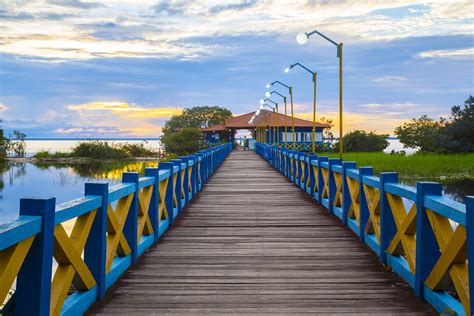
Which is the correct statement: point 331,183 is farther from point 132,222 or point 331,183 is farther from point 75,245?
point 75,245

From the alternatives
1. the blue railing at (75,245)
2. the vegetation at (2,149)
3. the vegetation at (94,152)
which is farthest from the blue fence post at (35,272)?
the vegetation at (2,149)

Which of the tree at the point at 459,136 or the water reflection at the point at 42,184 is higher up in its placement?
the tree at the point at 459,136

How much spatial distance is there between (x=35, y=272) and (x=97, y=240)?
130 cm

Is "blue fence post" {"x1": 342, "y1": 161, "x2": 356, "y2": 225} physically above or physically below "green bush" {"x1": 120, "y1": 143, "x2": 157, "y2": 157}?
above

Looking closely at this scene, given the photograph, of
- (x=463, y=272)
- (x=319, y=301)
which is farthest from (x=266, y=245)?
(x=463, y=272)

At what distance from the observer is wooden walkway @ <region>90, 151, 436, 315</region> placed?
4602 millimetres

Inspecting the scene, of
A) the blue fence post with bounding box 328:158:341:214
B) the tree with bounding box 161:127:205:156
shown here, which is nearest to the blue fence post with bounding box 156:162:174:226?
the blue fence post with bounding box 328:158:341:214

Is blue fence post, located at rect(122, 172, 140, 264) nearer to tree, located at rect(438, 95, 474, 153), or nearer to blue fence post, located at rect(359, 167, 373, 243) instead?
blue fence post, located at rect(359, 167, 373, 243)

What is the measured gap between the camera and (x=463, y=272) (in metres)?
4.11

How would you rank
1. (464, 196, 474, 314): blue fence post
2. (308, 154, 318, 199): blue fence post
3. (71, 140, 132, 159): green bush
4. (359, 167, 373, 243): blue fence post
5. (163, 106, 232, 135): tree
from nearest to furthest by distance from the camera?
(464, 196, 474, 314): blue fence post
(359, 167, 373, 243): blue fence post
(308, 154, 318, 199): blue fence post
(71, 140, 132, 159): green bush
(163, 106, 232, 135): tree

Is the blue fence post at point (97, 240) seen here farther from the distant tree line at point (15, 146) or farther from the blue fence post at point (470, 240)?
the distant tree line at point (15, 146)

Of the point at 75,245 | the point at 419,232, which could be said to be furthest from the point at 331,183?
the point at 75,245

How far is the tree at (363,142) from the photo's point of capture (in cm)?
6188

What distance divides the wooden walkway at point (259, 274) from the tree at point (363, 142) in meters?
53.7
